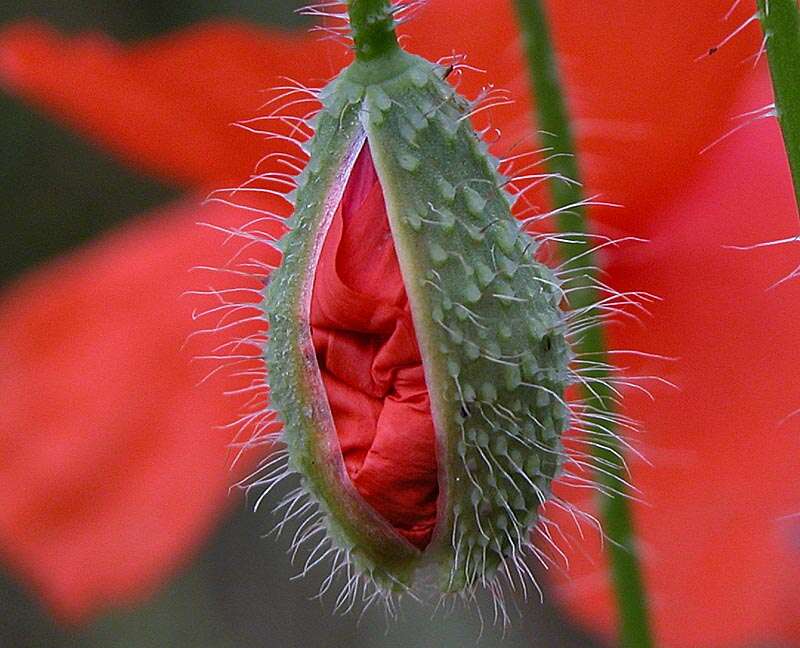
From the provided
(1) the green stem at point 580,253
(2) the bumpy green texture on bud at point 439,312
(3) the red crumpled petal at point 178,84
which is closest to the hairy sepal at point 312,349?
(2) the bumpy green texture on bud at point 439,312

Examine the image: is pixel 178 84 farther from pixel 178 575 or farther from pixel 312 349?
pixel 178 575

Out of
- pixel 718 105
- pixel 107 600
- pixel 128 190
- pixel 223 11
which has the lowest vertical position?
pixel 107 600

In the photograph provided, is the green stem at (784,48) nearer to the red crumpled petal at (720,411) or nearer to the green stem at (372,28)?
the green stem at (372,28)

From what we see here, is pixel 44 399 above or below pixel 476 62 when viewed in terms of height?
below

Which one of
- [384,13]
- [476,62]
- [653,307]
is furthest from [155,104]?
[384,13]

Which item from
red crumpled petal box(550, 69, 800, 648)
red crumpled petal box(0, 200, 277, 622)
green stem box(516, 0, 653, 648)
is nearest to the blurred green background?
red crumpled petal box(0, 200, 277, 622)

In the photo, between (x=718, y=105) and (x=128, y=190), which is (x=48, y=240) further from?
(x=718, y=105)
